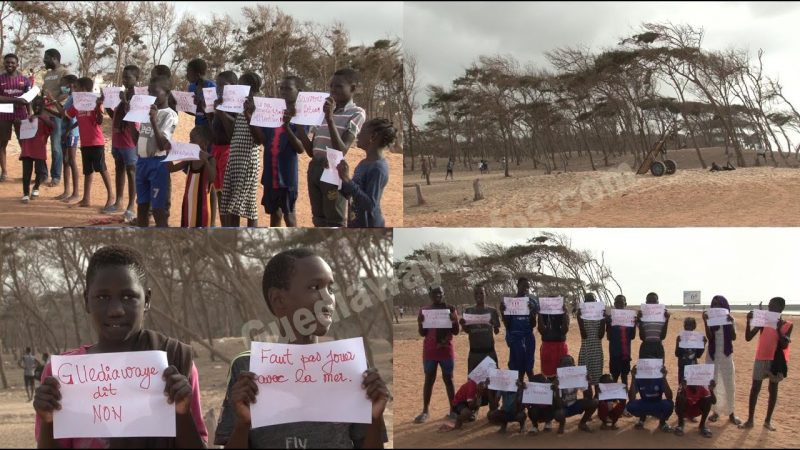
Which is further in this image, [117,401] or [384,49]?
[384,49]

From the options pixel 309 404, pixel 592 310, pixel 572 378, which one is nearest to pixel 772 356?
pixel 592 310

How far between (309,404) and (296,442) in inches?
6.2

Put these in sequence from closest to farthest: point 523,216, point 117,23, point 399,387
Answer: point 399,387, point 523,216, point 117,23

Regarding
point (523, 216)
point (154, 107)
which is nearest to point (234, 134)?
point (154, 107)

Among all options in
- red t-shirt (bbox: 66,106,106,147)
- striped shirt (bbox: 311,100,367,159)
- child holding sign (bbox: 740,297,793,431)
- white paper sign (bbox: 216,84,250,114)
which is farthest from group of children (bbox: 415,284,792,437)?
red t-shirt (bbox: 66,106,106,147)

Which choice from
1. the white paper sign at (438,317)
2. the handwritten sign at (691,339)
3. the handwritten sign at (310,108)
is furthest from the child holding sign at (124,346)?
the handwritten sign at (691,339)

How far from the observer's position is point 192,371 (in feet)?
8.99

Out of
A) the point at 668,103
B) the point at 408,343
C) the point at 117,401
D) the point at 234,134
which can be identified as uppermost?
the point at 668,103

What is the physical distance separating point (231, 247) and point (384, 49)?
1454 centimetres

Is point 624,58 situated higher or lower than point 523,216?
higher

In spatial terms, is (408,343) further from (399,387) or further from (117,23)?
(117,23)

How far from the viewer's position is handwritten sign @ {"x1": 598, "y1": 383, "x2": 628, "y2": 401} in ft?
22.4

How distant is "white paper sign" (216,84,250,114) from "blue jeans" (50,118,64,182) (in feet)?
14.3

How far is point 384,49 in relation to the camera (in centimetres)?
2544
